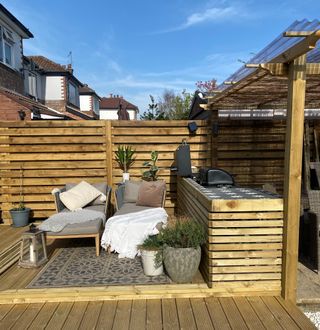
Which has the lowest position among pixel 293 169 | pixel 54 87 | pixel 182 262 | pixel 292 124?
pixel 182 262

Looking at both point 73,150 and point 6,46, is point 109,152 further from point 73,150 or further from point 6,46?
point 6,46

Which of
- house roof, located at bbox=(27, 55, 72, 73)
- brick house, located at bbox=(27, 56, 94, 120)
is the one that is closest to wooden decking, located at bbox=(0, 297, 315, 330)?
brick house, located at bbox=(27, 56, 94, 120)

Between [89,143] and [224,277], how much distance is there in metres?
3.66

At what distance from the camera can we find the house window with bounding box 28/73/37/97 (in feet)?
46.8

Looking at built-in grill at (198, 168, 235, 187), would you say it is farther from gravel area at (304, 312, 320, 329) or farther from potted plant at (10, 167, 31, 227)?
potted plant at (10, 167, 31, 227)

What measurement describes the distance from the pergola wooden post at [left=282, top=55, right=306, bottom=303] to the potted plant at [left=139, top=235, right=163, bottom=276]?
4.05ft

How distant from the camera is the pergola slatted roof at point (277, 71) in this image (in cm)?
236

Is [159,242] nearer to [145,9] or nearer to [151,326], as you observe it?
[151,326]

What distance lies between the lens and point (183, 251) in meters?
2.84

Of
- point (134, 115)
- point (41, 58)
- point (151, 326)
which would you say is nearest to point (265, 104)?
point (151, 326)

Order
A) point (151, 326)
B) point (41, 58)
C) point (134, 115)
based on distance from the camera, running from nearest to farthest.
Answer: point (151, 326) < point (41, 58) < point (134, 115)

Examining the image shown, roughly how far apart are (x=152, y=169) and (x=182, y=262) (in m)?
2.71

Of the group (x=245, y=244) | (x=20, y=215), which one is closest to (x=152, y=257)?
(x=245, y=244)

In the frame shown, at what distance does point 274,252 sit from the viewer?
2.77 meters
